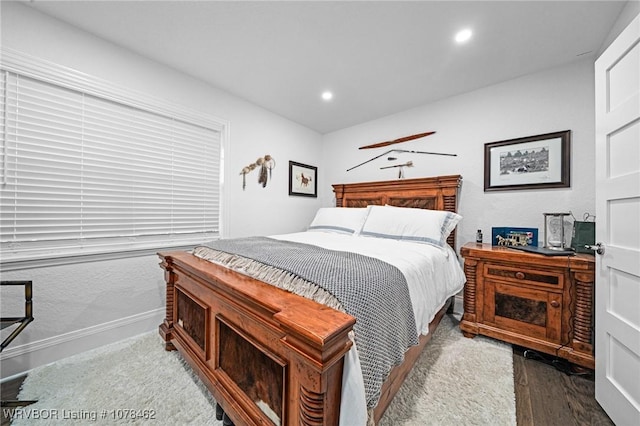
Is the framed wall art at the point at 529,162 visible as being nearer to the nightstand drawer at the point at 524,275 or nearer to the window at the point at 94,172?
the nightstand drawer at the point at 524,275

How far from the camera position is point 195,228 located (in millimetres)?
2596

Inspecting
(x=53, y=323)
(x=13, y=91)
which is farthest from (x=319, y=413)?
(x=13, y=91)

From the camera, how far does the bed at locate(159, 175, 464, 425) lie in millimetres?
762

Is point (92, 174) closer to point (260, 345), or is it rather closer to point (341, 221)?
point (260, 345)

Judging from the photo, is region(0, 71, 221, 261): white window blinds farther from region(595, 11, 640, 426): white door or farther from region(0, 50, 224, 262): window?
region(595, 11, 640, 426): white door

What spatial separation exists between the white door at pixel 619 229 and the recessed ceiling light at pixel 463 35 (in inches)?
32.1

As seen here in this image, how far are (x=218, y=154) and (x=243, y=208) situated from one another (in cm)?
69

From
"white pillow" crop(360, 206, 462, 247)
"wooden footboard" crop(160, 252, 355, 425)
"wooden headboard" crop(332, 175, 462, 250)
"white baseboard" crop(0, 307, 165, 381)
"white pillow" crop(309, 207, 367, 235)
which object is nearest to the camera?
"wooden footboard" crop(160, 252, 355, 425)

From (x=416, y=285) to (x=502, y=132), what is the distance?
83.9 inches

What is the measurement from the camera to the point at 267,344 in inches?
38.6

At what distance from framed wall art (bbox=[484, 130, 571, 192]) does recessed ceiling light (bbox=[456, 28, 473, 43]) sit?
1135mm

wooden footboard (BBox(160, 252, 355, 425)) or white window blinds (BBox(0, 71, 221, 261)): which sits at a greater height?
white window blinds (BBox(0, 71, 221, 261))

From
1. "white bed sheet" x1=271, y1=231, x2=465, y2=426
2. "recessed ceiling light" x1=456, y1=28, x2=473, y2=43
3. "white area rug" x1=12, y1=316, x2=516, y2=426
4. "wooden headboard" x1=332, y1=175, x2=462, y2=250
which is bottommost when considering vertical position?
"white area rug" x1=12, y1=316, x2=516, y2=426

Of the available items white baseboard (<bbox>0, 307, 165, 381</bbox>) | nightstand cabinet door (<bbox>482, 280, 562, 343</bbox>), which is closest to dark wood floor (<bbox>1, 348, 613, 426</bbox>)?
white baseboard (<bbox>0, 307, 165, 381</bbox>)
